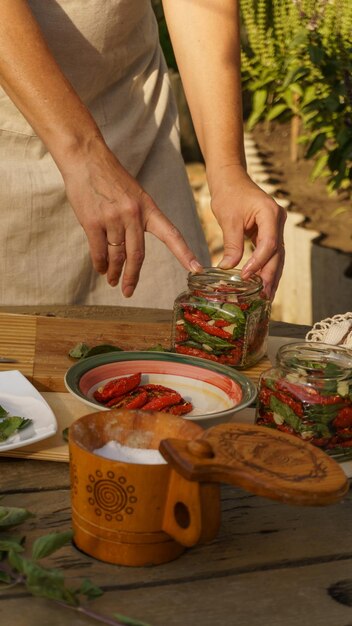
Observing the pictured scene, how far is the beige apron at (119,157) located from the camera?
2.14 meters

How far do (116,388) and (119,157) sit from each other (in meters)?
0.97

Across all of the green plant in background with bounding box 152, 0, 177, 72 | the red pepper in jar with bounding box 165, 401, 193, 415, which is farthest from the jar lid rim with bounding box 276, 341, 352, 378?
the green plant in background with bounding box 152, 0, 177, 72

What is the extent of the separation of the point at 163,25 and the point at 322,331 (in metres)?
3.07

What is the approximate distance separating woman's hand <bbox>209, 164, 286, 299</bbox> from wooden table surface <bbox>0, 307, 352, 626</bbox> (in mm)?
579

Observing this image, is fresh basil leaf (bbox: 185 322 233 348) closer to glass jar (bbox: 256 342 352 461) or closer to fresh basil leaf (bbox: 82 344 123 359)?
fresh basil leaf (bbox: 82 344 123 359)

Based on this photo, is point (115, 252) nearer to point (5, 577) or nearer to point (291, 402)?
point (291, 402)

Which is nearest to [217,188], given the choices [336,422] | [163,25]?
[336,422]

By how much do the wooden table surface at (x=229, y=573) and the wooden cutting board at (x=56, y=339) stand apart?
0.35 m

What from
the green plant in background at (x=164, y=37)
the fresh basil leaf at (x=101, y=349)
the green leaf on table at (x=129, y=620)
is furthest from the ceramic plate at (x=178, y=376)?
the green plant in background at (x=164, y=37)

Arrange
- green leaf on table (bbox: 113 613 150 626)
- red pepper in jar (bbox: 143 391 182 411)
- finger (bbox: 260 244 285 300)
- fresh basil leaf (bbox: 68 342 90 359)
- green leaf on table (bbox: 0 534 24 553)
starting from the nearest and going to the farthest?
green leaf on table (bbox: 113 613 150 626) → green leaf on table (bbox: 0 534 24 553) → red pepper in jar (bbox: 143 391 182 411) → fresh basil leaf (bbox: 68 342 90 359) → finger (bbox: 260 244 285 300)

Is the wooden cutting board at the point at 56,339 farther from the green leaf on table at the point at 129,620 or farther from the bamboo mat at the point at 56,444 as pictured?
the green leaf on table at the point at 129,620

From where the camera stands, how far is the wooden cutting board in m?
1.58

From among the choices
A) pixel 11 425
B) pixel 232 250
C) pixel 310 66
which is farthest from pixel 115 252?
pixel 310 66

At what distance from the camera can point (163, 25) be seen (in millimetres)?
4484
